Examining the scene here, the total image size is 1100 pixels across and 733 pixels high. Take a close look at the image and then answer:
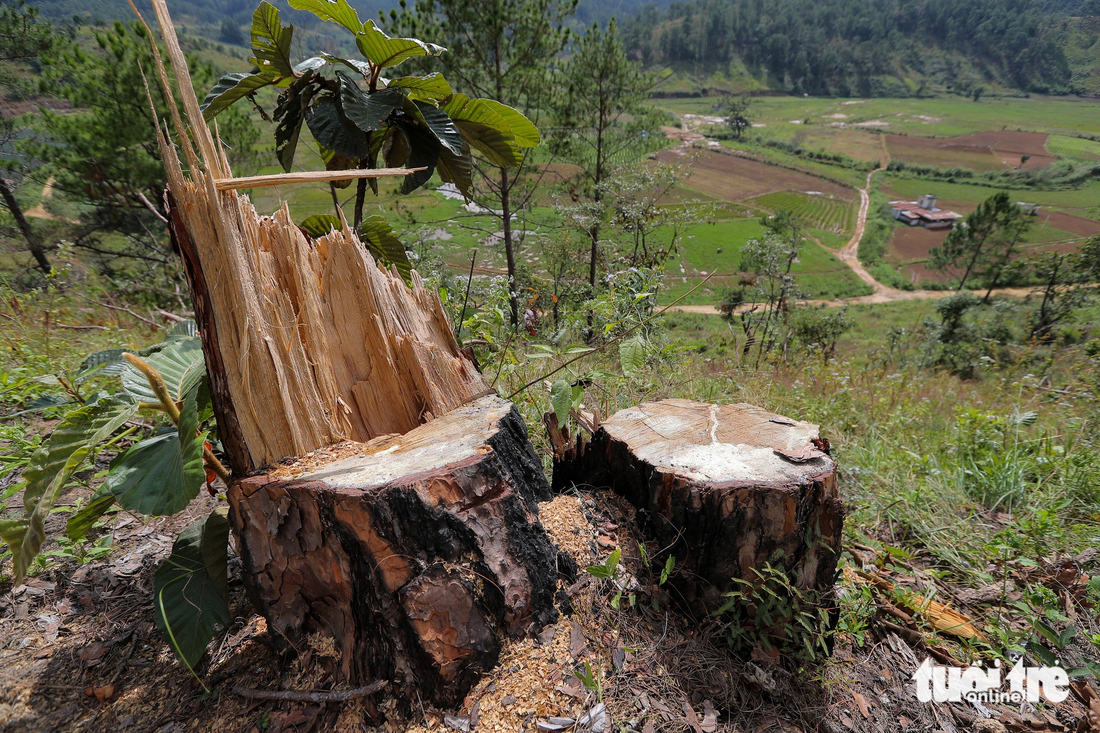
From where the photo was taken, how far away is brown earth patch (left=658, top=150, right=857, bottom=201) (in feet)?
169

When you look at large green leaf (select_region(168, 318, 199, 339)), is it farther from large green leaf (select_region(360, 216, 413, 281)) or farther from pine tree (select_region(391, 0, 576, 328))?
pine tree (select_region(391, 0, 576, 328))

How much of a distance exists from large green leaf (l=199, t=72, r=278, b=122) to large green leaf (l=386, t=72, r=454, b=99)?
512 millimetres

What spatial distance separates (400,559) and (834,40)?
142471mm

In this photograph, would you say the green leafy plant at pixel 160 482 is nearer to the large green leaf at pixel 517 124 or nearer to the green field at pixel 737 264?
the large green leaf at pixel 517 124

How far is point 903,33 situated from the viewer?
107812 mm

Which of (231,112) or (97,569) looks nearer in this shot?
(97,569)

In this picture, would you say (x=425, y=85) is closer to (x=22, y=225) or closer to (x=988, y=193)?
(x=22, y=225)

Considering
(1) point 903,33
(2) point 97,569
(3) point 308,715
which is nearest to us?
(3) point 308,715

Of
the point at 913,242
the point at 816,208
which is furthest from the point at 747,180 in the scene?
the point at 913,242

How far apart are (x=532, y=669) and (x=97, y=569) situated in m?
1.74

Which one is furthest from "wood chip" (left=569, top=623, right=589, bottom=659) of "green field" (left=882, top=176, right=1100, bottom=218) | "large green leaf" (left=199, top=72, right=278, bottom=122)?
"green field" (left=882, top=176, right=1100, bottom=218)

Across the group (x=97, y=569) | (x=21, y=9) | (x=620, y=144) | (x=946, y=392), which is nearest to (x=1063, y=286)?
(x=620, y=144)

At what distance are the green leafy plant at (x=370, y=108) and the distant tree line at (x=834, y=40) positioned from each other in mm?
116106

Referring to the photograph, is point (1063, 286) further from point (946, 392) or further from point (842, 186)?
point (842, 186)
